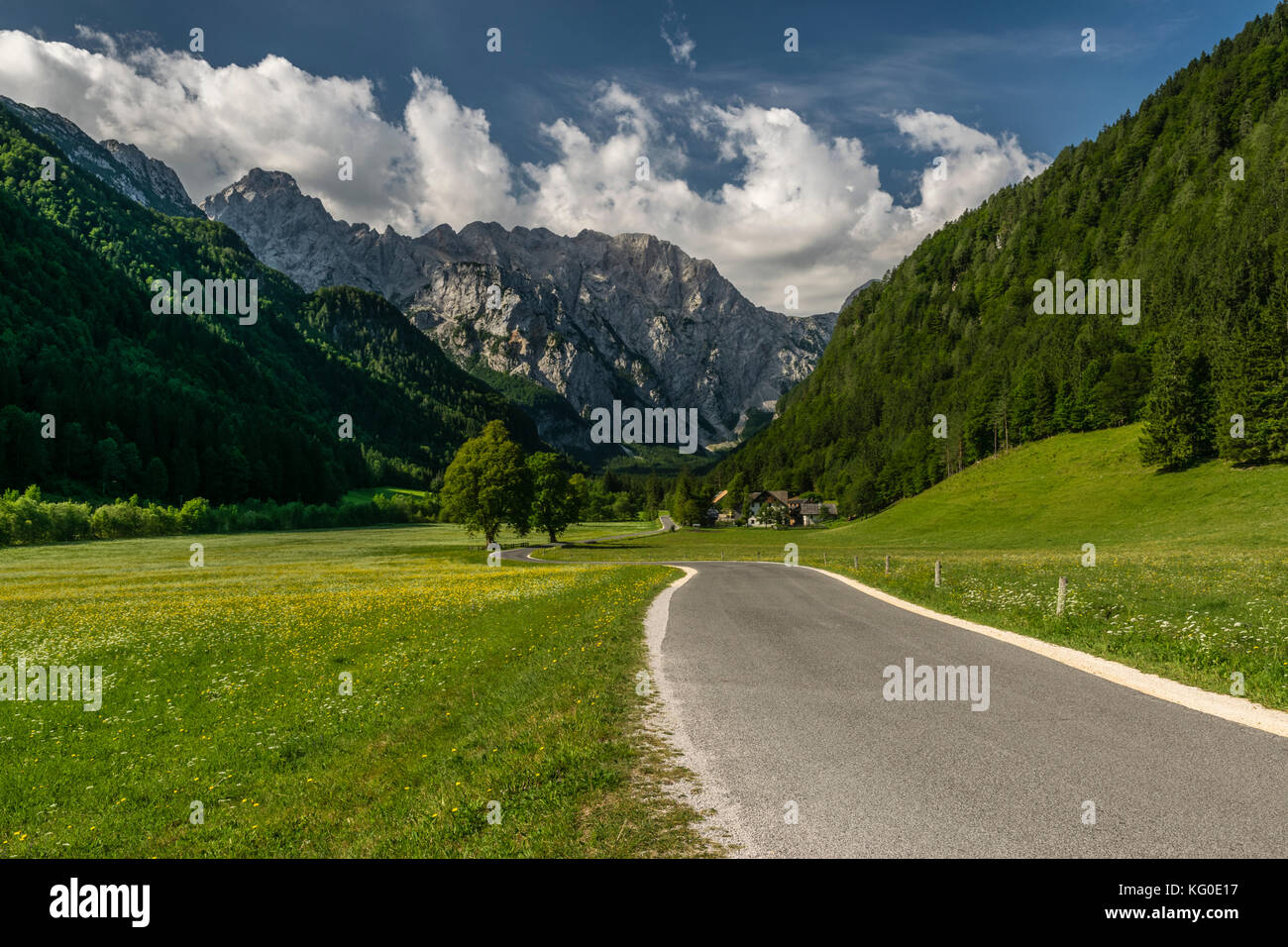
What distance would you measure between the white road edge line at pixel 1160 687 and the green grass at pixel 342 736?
9.45 m

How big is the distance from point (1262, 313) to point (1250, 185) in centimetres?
10019

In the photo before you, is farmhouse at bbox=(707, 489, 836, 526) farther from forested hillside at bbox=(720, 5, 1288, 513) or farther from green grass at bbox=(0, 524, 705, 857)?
green grass at bbox=(0, 524, 705, 857)

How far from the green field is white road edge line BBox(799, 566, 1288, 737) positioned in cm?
47

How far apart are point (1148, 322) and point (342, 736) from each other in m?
154

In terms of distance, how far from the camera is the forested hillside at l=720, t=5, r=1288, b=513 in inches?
3091

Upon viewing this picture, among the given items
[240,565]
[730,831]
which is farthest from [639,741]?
[240,565]

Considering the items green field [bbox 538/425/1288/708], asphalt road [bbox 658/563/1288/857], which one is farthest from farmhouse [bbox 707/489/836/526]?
asphalt road [bbox 658/563/1288/857]

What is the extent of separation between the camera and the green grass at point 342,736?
7508mm

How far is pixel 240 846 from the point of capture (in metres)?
8.16

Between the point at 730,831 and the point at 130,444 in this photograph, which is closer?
the point at 730,831

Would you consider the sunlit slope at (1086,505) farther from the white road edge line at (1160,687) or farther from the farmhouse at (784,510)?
the farmhouse at (784,510)

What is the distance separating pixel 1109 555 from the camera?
47.9 m

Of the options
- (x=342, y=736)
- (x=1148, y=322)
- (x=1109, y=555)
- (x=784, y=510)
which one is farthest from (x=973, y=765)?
(x=784, y=510)
